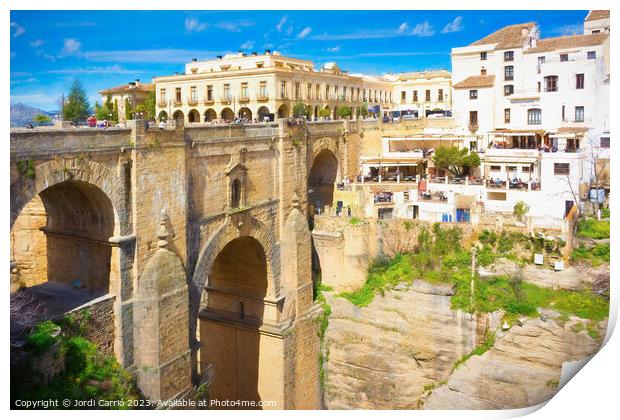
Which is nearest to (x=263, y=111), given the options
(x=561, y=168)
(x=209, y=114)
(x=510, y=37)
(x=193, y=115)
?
(x=209, y=114)

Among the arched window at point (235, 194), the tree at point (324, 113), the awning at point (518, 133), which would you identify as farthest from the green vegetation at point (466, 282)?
the tree at point (324, 113)

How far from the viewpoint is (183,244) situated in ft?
50.0

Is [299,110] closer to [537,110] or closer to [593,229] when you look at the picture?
[537,110]

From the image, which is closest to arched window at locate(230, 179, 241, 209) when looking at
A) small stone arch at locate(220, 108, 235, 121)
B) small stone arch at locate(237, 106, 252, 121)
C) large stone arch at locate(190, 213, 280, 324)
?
large stone arch at locate(190, 213, 280, 324)

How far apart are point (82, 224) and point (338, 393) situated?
11.0 meters

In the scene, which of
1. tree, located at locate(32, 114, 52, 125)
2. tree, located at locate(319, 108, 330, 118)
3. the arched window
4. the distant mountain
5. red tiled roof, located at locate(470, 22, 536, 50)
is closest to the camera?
the distant mountain

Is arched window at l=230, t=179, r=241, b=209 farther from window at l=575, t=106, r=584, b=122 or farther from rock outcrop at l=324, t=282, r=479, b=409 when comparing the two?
window at l=575, t=106, r=584, b=122

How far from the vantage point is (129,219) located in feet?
44.9

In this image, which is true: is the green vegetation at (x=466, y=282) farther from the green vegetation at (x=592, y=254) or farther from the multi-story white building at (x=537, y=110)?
the multi-story white building at (x=537, y=110)

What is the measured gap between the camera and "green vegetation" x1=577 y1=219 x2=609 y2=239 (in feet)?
62.7

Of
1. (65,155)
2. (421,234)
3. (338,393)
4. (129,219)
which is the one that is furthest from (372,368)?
(65,155)

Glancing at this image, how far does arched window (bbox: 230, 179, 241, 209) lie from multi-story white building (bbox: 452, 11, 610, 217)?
9825 mm

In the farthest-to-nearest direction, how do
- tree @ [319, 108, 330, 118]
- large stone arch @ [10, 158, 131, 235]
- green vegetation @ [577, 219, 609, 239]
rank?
tree @ [319, 108, 330, 118]
green vegetation @ [577, 219, 609, 239]
large stone arch @ [10, 158, 131, 235]

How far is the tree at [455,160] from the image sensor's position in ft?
81.5
